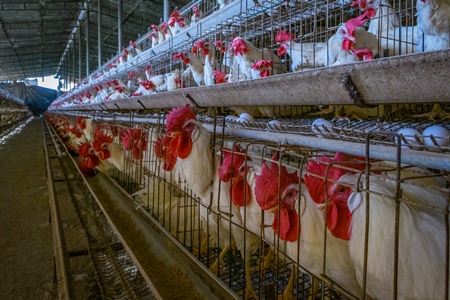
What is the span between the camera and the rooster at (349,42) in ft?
4.87

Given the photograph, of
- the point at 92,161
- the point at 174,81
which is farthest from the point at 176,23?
the point at 92,161

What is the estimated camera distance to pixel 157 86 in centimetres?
373

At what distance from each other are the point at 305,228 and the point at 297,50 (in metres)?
1.60

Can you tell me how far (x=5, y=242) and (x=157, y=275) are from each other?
2.98ft

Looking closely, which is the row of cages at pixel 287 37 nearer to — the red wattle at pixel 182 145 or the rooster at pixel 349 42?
the rooster at pixel 349 42

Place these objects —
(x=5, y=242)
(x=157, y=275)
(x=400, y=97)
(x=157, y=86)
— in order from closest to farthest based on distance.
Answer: (x=400, y=97) → (x=157, y=275) → (x=5, y=242) → (x=157, y=86)

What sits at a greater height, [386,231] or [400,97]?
[400,97]

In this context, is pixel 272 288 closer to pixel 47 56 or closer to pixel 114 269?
pixel 114 269

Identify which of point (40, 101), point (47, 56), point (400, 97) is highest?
point (47, 56)

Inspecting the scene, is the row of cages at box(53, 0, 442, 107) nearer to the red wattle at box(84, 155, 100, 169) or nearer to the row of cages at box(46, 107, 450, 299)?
the row of cages at box(46, 107, 450, 299)

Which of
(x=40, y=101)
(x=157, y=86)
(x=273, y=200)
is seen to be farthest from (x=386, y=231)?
(x=40, y=101)

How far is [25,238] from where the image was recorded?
1.53m

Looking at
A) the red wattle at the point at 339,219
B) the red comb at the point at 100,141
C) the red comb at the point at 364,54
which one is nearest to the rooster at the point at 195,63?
the red comb at the point at 100,141

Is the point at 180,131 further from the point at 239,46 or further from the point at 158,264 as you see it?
the point at 239,46
